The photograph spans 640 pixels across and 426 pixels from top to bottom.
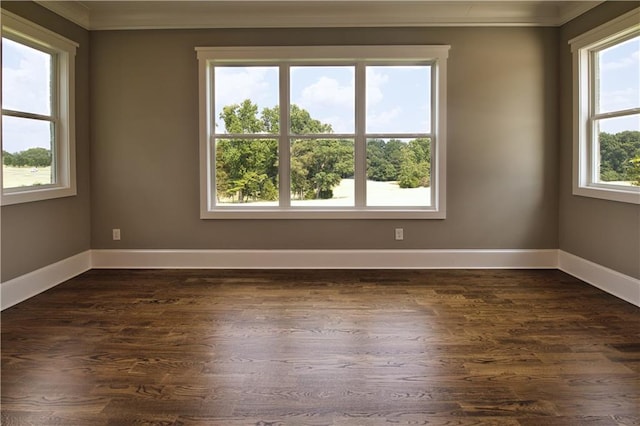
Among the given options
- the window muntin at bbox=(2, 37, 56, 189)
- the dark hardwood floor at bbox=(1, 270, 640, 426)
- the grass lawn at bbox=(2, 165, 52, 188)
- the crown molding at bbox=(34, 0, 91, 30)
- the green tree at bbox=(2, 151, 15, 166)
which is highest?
the crown molding at bbox=(34, 0, 91, 30)

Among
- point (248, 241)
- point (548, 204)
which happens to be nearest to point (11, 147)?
point (248, 241)

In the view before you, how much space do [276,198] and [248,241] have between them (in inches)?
21.7

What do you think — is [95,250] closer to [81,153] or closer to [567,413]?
[81,153]

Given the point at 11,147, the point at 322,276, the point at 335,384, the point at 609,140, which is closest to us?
the point at 335,384

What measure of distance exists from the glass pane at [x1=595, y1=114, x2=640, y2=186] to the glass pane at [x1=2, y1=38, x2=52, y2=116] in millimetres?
5110

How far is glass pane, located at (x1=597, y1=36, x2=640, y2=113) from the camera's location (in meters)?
4.56

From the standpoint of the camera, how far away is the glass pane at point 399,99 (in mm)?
5844

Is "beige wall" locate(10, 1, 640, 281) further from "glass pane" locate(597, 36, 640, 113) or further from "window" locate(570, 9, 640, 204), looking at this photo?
"glass pane" locate(597, 36, 640, 113)

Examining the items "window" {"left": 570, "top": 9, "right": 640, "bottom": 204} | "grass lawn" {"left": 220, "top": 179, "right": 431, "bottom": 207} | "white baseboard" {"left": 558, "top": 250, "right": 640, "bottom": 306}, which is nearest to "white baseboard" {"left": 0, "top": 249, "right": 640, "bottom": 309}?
"white baseboard" {"left": 558, "top": 250, "right": 640, "bottom": 306}

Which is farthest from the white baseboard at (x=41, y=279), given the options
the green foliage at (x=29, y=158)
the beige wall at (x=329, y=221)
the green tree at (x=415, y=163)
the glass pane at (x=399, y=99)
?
the green tree at (x=415, y=163)

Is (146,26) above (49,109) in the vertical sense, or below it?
above

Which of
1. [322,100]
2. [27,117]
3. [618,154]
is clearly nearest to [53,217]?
[27,117]

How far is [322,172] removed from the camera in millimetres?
5906

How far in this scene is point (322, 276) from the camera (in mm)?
→ 5469
